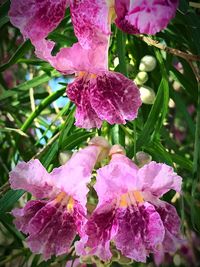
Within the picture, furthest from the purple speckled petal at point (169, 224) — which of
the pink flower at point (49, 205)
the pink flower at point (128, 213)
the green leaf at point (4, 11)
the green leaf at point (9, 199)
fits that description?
the green leaf at point (4, 11)

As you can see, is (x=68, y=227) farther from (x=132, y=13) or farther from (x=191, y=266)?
(x=191, y=266)

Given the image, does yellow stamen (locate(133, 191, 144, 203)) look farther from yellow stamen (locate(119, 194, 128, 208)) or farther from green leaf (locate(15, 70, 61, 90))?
green leaf (locate(15, 70, 61, 90))

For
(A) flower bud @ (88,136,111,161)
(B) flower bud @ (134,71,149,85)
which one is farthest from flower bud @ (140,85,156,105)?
(A) flower bud @ (88,136,111,161)

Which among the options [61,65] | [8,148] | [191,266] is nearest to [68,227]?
[61,65]

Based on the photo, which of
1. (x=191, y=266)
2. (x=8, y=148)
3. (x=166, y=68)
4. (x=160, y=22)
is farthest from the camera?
(x=191, y=266)

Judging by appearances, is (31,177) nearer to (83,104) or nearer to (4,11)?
(83,104)

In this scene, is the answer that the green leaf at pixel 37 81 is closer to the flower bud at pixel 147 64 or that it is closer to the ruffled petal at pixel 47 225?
the flower bud at pixel 147 64
